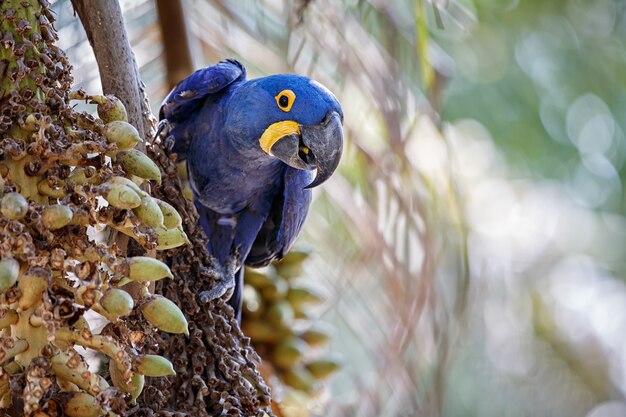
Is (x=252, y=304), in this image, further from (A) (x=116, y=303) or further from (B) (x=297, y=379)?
(A) (x=116, y=303)

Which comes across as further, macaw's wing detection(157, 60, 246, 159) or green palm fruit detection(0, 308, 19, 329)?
macaw's wing detection(157, 60, 246, 159)

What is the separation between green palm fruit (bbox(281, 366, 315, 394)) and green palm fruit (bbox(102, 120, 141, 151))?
1.29 metres

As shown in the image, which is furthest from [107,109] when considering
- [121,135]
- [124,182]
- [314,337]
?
[314,337]

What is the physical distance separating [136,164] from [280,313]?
1.22m

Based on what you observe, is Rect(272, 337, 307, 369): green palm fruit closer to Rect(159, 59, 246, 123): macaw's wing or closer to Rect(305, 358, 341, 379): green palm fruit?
Rect(305, 358, 341, 379): green palm fruit

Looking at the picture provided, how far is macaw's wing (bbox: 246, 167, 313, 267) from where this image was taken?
2.71 meters

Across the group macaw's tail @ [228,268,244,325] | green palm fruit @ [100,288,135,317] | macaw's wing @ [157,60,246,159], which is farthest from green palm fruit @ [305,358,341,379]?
green palm fruit @ [100,288,135,317]

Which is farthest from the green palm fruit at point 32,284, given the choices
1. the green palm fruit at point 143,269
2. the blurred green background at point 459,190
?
the blurred green background at point 459,190

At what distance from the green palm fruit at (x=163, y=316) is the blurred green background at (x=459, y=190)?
3.42 feet

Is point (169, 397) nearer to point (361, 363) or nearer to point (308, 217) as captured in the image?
Answer: point (308, 217)

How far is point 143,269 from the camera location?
1186mm

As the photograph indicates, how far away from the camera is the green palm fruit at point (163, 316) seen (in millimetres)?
1244

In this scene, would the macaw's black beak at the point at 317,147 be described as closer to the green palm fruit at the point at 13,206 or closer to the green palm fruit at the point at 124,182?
the green palm fruit at the point at 124,182

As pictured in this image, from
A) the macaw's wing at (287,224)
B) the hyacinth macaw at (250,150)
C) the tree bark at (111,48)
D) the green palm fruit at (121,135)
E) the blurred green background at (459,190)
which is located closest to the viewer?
the green palm fruit at (121,135)
